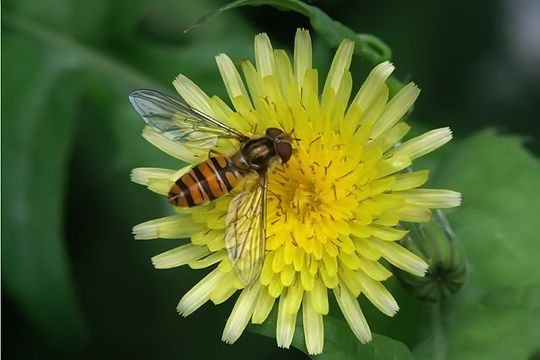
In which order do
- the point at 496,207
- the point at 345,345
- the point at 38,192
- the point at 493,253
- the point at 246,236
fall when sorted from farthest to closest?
the point at 38,192 → the point at 496,207 → the point at 493,253 → the point at 345,345 → the point at 246,236

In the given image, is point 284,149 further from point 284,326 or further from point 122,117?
point 122,117

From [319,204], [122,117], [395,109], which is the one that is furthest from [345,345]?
[122,117]

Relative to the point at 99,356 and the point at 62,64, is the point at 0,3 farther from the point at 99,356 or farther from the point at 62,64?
the point at 99,356

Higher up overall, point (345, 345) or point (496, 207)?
point (496, 207)

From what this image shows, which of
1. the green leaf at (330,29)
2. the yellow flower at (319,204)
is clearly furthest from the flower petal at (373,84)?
the green leaf at (330,29)

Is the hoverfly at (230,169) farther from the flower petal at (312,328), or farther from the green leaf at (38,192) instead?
the green leaf at (38,192)

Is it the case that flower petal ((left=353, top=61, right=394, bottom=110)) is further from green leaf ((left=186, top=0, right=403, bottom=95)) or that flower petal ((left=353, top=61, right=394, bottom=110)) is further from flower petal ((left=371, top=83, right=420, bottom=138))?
green leaf ((left=186, top=0, right=403, bottom=95))

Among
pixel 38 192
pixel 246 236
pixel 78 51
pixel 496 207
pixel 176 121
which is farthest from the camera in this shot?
pixel 78 51

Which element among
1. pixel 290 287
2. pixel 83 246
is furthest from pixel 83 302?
pixel 290 287
